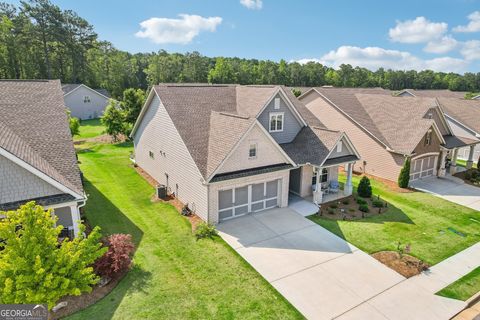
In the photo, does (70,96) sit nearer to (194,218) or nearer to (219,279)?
(194,218)

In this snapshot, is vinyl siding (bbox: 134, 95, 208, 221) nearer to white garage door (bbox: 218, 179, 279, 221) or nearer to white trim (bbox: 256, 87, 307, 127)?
white garage door (bbox: 218, 179, 279, 221)

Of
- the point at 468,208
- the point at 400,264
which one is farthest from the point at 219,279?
the point at 468,208

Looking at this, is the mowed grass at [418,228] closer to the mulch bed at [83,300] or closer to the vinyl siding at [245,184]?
the vinyl siding at [245,184]

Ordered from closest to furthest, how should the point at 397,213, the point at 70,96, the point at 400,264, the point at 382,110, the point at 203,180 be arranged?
the point at 400,264
the point at 203,180
the point at 397,213
the point at 382,110
the point at 70,96

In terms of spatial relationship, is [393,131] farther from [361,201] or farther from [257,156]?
[257,156]

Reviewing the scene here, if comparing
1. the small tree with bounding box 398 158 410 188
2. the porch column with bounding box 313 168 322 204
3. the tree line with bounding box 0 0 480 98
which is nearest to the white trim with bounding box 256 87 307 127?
the porch column with bounding box 313 168 322 204

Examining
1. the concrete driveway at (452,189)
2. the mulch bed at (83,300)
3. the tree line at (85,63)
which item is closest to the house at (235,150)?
the mulch bed at (83,300)
